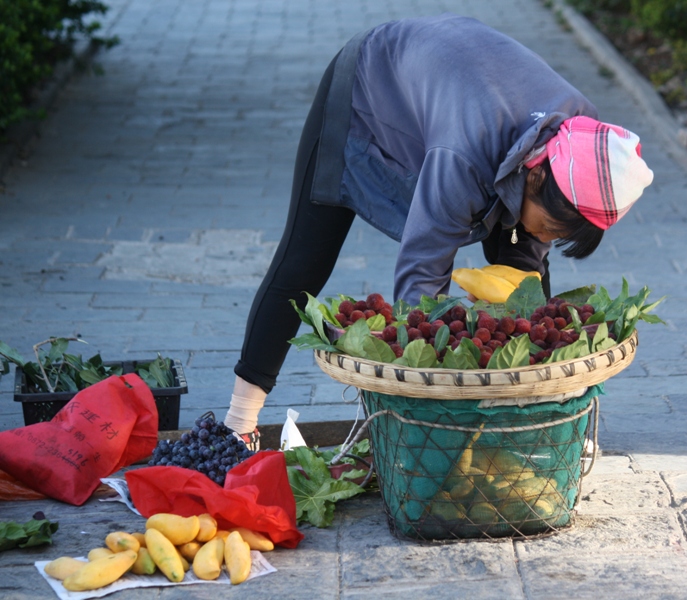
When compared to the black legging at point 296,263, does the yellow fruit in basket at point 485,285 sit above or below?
above

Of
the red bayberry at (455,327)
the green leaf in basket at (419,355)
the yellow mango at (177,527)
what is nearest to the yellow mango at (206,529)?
the yellow mango at (177,527)

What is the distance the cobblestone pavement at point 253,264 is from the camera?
7.61ft

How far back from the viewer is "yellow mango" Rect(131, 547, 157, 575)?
2266 millimetres

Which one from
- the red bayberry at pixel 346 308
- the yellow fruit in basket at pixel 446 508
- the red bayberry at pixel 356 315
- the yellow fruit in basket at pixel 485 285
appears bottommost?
the yellow fruit in basket at pixel 446 508

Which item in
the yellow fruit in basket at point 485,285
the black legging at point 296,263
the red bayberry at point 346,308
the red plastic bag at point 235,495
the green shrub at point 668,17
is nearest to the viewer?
the red plastic bag at point 235,495

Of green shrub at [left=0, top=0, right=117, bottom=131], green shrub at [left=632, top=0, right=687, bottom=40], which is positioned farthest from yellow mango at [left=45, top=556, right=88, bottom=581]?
green shrub at [left=632, top=0, right=687, bottom=40]

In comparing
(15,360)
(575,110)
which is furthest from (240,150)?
(575,110)

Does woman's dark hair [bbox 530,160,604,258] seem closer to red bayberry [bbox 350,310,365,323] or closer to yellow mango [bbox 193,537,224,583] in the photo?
red bayberry [bbox 350,310,365,323]

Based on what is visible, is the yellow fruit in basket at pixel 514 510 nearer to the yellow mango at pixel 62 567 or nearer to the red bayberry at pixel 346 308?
the red bayberry at pixel 346 308

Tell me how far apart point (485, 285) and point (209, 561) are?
1005mm

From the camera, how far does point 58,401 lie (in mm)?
3033

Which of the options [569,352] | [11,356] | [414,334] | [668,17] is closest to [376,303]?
[414,334]

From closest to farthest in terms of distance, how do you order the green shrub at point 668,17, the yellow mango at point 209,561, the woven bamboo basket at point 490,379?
the woven bamboo basket at point 490,379 → the yellow mango at point 209,561 → the green shrub at point 668,17

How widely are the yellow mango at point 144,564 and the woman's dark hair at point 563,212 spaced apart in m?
1.28
